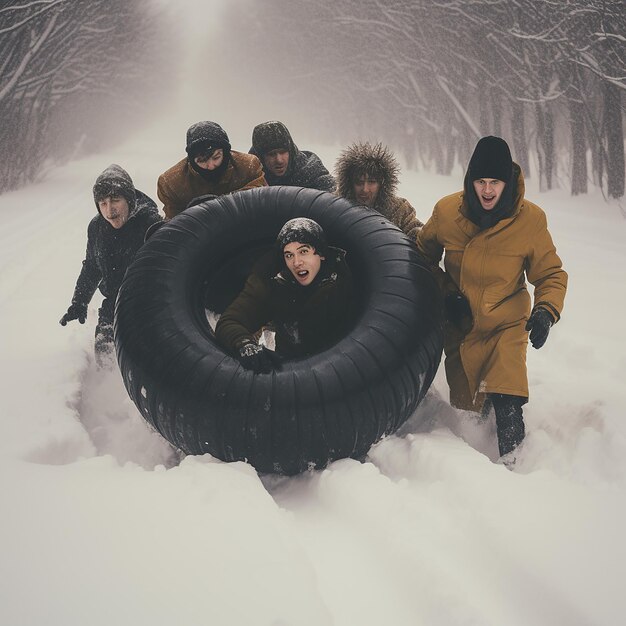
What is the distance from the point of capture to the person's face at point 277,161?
438 cm

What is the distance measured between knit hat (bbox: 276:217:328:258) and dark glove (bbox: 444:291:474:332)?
783mm

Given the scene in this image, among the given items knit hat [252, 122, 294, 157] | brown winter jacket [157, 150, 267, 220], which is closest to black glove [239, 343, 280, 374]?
brown winter jacket [157, 150, 267, 220]

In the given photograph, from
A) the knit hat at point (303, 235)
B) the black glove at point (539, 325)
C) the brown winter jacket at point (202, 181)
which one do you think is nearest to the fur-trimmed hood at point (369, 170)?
the brown winter jacket at point (202, 181)

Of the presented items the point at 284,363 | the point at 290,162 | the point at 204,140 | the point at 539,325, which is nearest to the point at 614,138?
the point at 290,162

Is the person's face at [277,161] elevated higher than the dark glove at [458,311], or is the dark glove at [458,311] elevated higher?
the person's face at [277,161]

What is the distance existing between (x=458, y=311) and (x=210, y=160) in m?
1.75

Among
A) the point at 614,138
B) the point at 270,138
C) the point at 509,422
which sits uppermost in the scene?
the point at 270,138

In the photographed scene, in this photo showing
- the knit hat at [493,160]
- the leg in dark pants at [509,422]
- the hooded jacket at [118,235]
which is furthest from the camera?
the hooded jacket at [118,235]

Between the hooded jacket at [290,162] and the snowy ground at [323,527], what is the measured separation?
1.96 meters

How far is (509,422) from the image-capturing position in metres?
2.83

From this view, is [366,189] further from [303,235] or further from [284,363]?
[284,363]

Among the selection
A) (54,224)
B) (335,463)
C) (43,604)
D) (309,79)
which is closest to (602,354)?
(335,463)

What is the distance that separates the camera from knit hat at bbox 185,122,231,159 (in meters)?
3.56

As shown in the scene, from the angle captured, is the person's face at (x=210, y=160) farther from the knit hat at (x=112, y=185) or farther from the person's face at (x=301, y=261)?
the person's face at (x=301, y=261)
